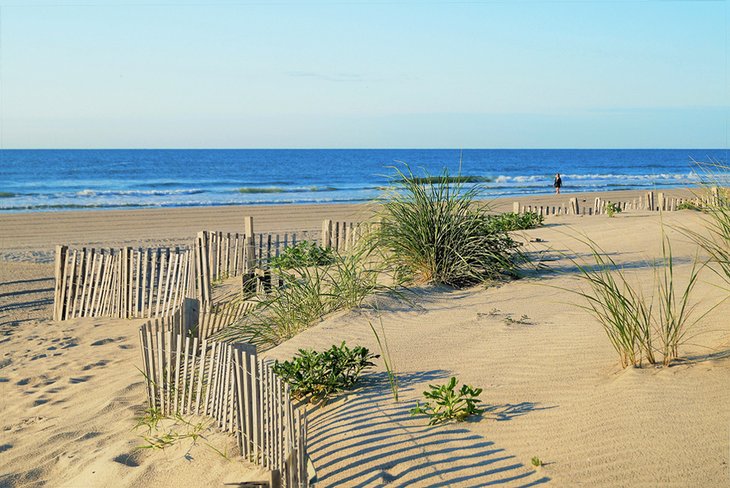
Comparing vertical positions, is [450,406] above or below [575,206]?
below

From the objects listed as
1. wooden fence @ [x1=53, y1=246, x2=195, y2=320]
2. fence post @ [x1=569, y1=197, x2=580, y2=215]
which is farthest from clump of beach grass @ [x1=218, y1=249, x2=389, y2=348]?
fence post @ [x1=569, y1=197, x2=580, y2=215]

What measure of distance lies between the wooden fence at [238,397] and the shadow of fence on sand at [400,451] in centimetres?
26

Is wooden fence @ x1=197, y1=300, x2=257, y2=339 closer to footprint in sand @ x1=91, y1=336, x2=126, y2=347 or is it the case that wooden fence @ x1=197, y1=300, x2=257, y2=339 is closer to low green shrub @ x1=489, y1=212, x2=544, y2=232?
footprint in sand @ x1=91, y1=336, x2=126, y2=347

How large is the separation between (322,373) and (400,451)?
3.79ft

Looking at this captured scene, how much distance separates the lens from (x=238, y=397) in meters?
4.55

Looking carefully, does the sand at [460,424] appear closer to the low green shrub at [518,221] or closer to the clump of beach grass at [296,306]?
the clump of beach grass at [296,306]

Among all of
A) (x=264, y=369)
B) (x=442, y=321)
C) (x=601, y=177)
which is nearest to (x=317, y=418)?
(x=264, y=369)

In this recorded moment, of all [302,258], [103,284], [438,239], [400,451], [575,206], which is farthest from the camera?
[575,206]

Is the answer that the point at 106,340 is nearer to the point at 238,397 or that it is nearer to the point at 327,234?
the point at 327,234

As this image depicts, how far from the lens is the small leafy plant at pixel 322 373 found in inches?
195

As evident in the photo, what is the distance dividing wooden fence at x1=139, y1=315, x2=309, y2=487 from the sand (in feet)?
0.66

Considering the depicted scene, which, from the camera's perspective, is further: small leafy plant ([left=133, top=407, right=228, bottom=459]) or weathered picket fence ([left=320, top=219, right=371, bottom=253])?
weathered picket fence ([left=320, top=219, right=371, bottom=253])

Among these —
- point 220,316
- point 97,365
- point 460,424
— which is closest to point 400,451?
point 460,424

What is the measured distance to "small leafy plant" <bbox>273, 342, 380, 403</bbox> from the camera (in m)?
4.95
